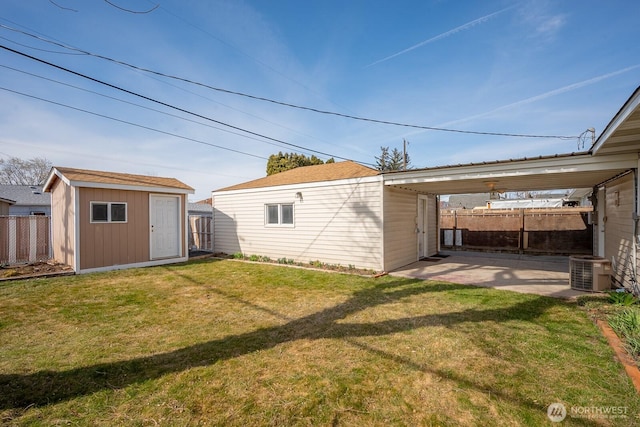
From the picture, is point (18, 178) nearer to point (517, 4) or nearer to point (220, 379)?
point (220, 379)

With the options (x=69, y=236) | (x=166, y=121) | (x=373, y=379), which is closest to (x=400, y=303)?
(x=373, y=379)

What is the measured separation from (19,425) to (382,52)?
1292 cm

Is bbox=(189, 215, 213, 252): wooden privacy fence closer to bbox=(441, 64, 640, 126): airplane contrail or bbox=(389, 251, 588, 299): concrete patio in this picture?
bbox=(389, 251, 588, 299): concrete patio

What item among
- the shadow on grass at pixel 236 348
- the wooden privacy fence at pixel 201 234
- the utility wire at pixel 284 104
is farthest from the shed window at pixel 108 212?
the shadow on grass at pixel 236 348

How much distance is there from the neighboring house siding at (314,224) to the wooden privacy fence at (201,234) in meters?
2.46

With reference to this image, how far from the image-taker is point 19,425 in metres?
2.14

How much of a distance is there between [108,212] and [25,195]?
18.8m

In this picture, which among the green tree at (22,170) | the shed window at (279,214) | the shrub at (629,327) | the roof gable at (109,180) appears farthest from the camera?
the green tree at (22,170)

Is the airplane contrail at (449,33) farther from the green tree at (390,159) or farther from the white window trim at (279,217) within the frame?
the green tree at (390,159)

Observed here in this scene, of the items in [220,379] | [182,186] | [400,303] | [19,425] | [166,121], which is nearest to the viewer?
[19,425]

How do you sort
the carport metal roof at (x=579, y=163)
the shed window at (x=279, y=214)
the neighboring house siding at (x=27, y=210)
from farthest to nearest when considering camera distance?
the neighboring house siding at (x=27, y=210) → the shed window at (x=279, y=214) → the carport metal roof at (x=579, y=163)
